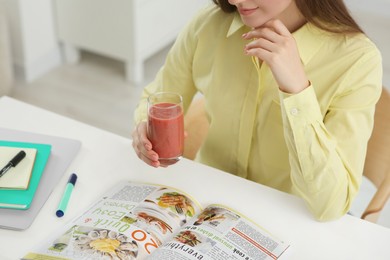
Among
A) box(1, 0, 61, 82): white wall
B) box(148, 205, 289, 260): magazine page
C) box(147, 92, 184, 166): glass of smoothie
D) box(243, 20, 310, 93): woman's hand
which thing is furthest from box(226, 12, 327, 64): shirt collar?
box(1, 0, 61, 82): white wall

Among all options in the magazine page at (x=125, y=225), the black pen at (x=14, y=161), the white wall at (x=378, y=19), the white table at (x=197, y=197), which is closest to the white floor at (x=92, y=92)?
the white wall at (x=378, y=19)

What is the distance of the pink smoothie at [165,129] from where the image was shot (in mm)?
1364

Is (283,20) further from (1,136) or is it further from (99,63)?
(99,63)

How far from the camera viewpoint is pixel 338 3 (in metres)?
1.37

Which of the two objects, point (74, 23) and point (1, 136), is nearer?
point (1, 136)

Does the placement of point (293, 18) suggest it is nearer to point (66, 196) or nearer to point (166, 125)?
point (166, 125)

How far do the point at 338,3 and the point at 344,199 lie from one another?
1.41 feet

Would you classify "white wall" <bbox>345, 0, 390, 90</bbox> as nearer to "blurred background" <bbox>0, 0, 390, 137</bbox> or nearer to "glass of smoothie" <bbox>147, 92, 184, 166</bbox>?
"blurred background" <bbox>0, 0, 390, 137</bbox>

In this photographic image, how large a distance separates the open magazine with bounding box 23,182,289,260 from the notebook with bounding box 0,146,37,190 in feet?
0.58

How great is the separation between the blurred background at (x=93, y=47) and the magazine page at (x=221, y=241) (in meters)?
1.90

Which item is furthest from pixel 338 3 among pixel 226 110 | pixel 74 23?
pixel 74 23

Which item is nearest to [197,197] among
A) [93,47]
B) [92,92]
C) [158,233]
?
[158,233]

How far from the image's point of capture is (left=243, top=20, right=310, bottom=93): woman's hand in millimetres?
1274

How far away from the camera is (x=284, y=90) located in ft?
4.25
